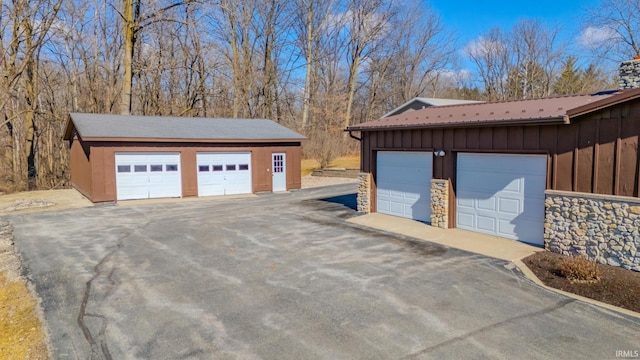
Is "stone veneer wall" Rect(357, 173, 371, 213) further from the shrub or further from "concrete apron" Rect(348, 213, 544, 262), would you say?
the shrub

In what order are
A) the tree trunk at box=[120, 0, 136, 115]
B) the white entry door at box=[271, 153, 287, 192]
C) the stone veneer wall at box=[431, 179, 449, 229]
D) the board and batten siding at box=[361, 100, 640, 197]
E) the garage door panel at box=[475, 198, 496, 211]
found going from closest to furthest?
1. the board and batten siding at box=[361, 100, 640, 197]
2. the garage door panel at box=[475, 198, 496, 211]
3. the stone veneer wall at box=[431, 179, 449, 229]
4. the white entry door at box=[271, 153, 287, 192]
5. the tree trunk at box=[120, 0, 136, 115]

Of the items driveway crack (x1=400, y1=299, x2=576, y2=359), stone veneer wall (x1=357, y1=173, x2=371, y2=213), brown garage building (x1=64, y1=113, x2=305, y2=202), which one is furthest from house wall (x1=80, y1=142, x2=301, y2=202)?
driveway crack (x1=400, y1=299, x2=576, y2=359)

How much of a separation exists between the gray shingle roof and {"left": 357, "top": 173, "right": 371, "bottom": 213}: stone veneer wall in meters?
7.38

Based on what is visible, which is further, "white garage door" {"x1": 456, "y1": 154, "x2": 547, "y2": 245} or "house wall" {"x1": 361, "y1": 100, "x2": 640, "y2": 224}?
"white garage door" {"x1": 456, "y1": 154, "x2": 547, "y2": 245}

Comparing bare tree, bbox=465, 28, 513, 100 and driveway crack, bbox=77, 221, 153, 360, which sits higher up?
bare tree, bbox=465, 28, 513, 100

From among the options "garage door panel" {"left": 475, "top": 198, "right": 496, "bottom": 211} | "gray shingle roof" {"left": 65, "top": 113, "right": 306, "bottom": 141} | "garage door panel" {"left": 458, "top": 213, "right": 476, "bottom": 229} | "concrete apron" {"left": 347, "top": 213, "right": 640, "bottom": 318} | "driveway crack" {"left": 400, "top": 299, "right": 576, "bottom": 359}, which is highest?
"gray shingle roof" {"left": 65, "top": 113, "right": 306, "bottom": 141}

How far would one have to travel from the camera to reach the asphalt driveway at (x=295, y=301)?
476 cm

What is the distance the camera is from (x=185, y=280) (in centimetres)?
707

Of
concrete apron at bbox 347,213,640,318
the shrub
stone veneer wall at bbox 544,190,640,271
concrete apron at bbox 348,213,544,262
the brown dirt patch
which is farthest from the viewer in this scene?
the brown dirt patch

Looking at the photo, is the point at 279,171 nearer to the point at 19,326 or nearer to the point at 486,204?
the point at 486,204

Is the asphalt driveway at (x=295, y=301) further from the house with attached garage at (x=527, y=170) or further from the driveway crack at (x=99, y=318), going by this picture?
the house with attached garage at (x=527, y=170)

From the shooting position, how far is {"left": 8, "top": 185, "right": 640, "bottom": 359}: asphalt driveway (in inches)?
187

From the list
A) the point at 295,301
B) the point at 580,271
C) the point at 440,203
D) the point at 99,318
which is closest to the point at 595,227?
the point at 580,271

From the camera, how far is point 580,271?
22.1ft
